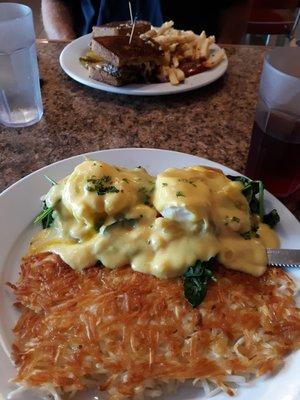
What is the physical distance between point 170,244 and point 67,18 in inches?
91.9

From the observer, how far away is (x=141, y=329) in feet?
3.13

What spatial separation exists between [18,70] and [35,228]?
0.82 m

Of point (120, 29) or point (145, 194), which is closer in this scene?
point (145, 194)

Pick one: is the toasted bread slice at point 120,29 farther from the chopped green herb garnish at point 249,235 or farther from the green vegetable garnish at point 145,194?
the chopped green herb garnish at point 249,235

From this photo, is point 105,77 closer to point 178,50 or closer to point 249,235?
point 178,50

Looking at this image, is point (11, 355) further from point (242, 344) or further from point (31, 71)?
point (31, 71)

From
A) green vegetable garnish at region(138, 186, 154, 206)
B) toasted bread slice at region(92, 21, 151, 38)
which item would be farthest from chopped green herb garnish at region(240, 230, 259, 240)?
toasted bread slice at region(92, 21, 151, 38)

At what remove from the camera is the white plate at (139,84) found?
190 centimetres

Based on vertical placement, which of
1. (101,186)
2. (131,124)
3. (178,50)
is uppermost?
(101,186)

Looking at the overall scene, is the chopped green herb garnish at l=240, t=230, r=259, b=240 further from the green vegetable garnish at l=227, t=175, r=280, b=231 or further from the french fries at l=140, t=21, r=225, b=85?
the french fries at l=140, t=21, r=225, b=85

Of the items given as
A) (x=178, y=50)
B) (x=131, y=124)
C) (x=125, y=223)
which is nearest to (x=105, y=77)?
(x=131, y=124)

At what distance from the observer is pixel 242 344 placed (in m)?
0.96

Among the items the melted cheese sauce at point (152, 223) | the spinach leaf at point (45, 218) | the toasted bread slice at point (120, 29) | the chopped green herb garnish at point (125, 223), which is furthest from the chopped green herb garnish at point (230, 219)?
the toasted bread slice at point (120, 29)

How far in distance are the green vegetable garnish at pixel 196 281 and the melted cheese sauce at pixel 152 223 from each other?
0.05 feet
